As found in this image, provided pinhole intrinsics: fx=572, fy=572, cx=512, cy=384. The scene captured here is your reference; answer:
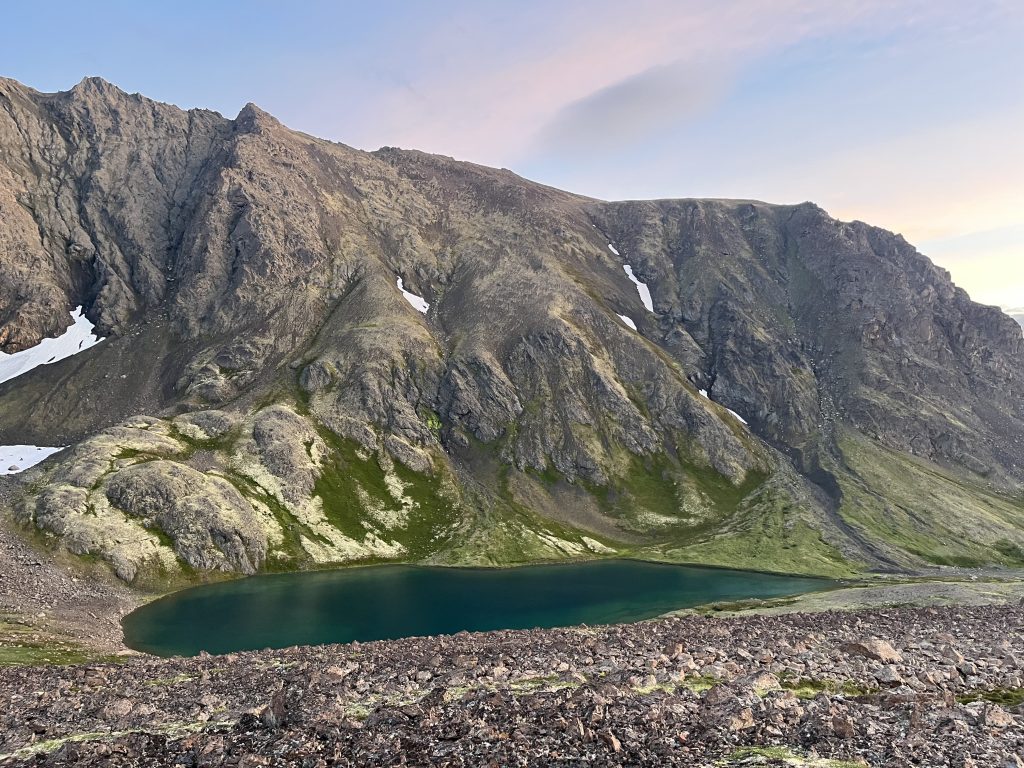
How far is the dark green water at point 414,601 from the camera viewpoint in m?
76.5

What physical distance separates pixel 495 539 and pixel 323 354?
92.4m

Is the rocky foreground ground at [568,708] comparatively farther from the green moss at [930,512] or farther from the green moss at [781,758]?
the green moss at [930,512]

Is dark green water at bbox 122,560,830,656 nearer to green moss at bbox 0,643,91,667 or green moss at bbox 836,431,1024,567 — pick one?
green moss at bbox 0,643,91,667

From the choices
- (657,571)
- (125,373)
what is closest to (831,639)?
(657,571)

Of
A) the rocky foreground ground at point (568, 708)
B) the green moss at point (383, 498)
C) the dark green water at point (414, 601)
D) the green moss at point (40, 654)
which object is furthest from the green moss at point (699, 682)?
the green moss at point (383, 498)

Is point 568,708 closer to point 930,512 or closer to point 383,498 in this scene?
point 383,498

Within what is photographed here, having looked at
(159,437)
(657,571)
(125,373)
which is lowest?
(657,571)

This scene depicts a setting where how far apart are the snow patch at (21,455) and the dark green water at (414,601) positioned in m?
77.9

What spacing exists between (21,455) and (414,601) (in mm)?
131856

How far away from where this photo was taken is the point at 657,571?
13250cm

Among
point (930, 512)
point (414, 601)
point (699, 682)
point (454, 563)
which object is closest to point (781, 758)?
point (699, 682)

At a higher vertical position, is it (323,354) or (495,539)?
(323,354)

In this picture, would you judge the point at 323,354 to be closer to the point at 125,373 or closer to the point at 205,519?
the point at 125,373

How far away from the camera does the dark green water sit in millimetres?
76500
